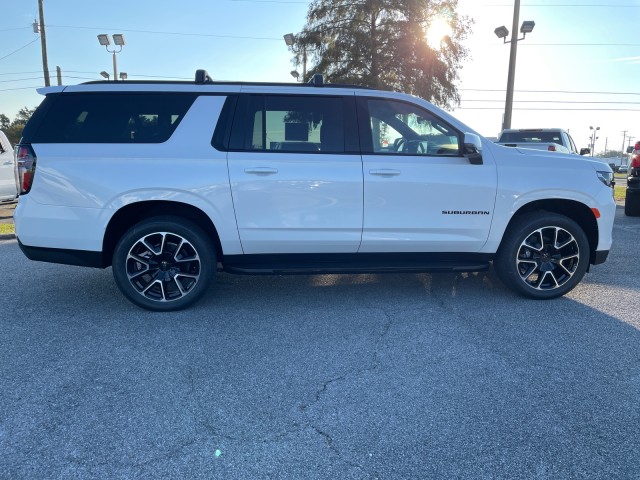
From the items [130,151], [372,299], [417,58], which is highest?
[417,58]

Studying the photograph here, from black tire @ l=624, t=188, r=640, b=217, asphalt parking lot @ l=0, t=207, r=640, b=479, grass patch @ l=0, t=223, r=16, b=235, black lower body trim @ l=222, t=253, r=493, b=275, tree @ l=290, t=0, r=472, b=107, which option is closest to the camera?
asphalt parking lot @ l=0, t=207, r=640, b=479

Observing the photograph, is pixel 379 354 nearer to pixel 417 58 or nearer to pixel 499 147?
pixel 499 147

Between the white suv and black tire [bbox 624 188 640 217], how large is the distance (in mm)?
7230

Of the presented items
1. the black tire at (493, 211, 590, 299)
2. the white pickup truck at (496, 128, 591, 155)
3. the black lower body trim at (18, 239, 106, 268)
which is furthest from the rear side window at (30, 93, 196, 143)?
the white pickup truck at (496, 128, 591, 155)

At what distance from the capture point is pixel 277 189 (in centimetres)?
419

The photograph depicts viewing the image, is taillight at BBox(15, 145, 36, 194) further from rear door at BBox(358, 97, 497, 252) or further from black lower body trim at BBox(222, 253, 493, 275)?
rear door at BBox(358, 97, 497, 252)

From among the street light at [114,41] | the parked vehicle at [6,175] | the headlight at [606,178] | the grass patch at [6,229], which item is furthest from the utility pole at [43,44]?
the headlight at [606,178]

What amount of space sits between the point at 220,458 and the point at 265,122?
2892mm

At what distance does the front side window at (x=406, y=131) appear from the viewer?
441cm

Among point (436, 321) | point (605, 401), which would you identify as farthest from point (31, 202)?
point (605, 401)

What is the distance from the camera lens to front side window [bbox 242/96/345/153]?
4.28 m

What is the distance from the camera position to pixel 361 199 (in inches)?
169

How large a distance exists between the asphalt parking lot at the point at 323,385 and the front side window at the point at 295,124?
150cm

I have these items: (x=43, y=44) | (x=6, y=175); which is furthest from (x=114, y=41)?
(x=6, y=175)
